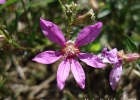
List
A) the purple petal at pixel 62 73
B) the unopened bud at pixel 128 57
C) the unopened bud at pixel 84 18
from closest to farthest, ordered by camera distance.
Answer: the purple petal at pixel 62 73 < the unopened bud at pixel 84 18 < the unopened bud at pixel 128 57

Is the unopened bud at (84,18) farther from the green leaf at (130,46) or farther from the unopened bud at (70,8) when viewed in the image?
the green leaf at (130,46)

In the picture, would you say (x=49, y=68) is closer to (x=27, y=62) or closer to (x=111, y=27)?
(x=27, y=62)

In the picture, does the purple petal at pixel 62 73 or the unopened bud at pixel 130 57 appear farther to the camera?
the unopened bud at pixel 130 57

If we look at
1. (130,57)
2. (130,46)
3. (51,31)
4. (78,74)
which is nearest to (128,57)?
(130,57)

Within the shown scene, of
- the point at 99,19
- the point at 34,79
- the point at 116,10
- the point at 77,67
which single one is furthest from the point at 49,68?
the point at 77,67

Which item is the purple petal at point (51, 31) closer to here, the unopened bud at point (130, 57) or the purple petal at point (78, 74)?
the purple petal at point (78, 74)

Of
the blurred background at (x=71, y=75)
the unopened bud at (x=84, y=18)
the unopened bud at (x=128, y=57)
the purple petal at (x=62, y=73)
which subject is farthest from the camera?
the blurred background at (x=71, y=75)

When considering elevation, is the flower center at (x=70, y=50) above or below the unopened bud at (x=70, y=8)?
below

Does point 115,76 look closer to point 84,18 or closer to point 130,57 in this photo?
point 130,57

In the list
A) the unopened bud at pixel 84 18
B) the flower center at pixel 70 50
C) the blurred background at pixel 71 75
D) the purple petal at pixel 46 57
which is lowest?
the blurred background at pixel 71 75

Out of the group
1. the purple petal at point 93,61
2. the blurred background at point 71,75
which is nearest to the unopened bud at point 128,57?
the purple petal at point 93,61
